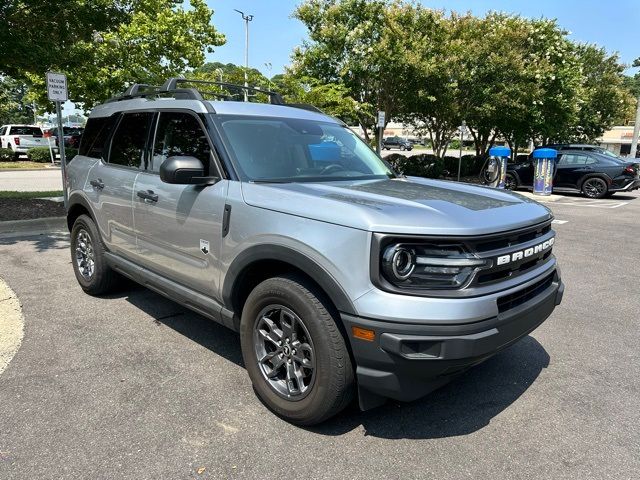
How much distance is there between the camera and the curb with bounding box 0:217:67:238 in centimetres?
805

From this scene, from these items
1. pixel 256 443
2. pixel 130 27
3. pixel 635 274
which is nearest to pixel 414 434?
pixel 256 443

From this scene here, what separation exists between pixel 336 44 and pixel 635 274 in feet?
47.9

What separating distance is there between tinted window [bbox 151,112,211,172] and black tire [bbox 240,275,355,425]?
1.18 meters

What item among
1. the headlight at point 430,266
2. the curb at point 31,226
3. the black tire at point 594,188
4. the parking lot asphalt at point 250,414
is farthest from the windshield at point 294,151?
the black tire at point 594,188

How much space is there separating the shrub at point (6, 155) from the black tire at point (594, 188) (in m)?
27.4

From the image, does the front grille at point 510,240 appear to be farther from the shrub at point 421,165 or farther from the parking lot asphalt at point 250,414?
the shrub at point 421,165

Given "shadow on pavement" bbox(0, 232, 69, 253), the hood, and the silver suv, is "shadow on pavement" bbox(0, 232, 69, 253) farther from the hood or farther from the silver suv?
the hood

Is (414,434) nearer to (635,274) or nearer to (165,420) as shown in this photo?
(165,420)

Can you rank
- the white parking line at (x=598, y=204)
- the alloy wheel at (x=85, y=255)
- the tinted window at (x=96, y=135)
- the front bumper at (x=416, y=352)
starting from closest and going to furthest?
the front bumper at (x=416, y=352) < the tinted window at (x=96, y=135) < the alloy wheel at (x=85, y=255) < the white parking line at (x=598, y=204)

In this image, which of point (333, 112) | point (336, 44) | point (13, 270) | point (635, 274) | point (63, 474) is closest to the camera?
point (63, 474)

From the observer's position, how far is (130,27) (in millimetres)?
11750

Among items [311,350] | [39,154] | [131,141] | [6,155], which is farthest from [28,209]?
[6,155]

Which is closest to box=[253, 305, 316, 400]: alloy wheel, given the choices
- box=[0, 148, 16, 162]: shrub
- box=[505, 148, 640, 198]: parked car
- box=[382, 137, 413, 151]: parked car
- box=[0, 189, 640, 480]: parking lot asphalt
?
box=[0, 189, 640, 480]: parking lot asphalt

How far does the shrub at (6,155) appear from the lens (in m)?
25.6
